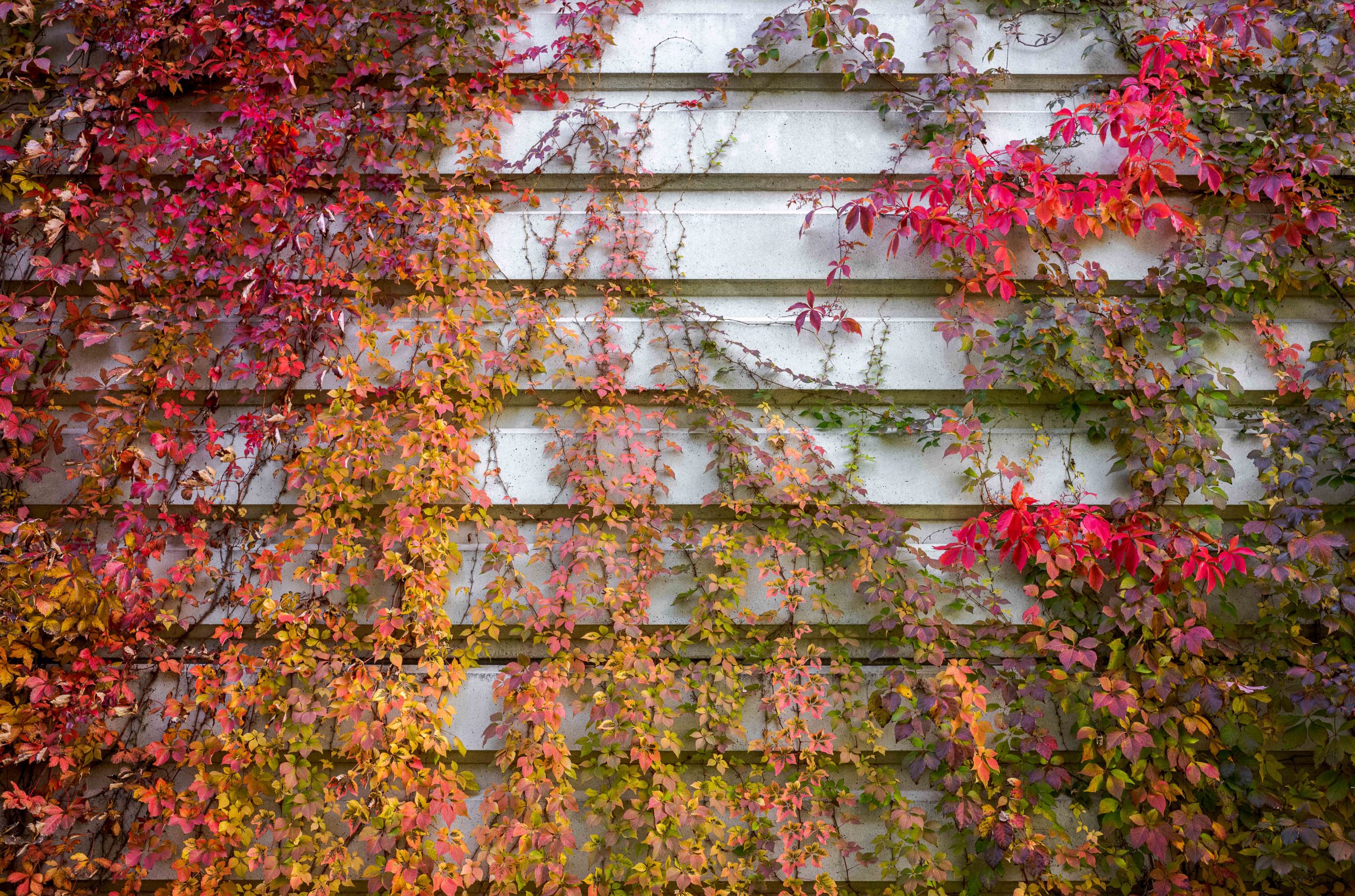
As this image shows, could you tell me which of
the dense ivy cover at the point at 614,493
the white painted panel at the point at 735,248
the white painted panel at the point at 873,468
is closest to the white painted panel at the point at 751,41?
the dense ivy cover at the point at 614,493

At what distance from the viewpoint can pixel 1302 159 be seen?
2891 mm

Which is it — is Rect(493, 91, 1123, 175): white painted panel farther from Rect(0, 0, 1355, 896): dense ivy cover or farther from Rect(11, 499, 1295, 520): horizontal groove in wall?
Rect(11, 499, 1295, 520): horizontal groove in wall

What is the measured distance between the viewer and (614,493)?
9.55ft

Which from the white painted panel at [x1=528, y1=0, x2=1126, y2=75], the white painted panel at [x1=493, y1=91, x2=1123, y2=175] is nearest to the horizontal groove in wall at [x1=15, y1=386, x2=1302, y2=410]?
the white painted panel at [x1=493, y1=91, x2=1123, y2=175]

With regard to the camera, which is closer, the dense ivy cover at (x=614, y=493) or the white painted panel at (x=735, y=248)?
the dense ivy cover at (x=614, y=493)

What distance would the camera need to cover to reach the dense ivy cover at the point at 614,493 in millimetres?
2662

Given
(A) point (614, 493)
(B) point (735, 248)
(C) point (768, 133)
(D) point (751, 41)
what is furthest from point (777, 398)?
(D) point (751, 41)

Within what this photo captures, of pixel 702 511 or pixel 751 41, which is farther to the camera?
pixel 751 41

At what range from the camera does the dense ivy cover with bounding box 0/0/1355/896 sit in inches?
→ 105

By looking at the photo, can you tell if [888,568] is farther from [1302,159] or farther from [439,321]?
[1302,159]

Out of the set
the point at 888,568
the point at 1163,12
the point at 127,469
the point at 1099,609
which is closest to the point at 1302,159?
the point at 1163,12

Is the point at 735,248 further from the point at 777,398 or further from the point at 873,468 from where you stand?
the point at 873,468

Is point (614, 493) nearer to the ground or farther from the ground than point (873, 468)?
nearer to the ground

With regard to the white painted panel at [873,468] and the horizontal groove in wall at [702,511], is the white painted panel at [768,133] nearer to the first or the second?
the white painted panel at [873,468]
